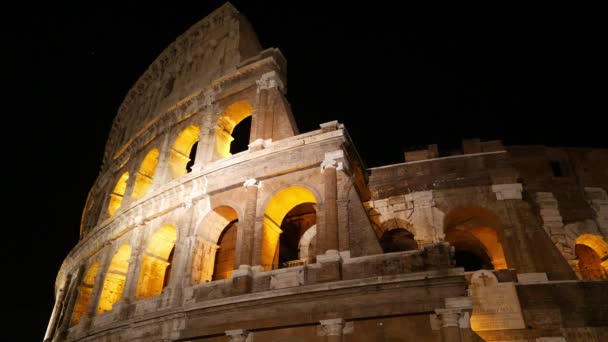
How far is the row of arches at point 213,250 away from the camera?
1193 centimetres

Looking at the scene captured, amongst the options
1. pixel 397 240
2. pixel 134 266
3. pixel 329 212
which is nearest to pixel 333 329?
pixel 329 212

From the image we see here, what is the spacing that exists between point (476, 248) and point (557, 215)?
3.04 m

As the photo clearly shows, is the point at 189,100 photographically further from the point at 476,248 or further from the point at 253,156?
the point at 476,248

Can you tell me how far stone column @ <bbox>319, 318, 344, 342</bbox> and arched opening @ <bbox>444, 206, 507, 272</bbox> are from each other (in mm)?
5445

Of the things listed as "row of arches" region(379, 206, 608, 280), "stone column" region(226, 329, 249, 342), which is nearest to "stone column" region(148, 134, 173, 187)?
"stone column" region(226, 329, 249, 342)

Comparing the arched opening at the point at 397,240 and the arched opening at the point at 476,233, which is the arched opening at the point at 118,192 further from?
the arched opening at the point at 476,233

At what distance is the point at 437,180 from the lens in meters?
13.2

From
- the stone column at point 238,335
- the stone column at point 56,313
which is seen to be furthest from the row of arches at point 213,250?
the stone column at point 56,313

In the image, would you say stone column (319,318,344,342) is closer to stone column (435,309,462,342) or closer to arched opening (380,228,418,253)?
stone column (435,309,462,342)

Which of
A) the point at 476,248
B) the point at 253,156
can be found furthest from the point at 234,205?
the point at 476,248

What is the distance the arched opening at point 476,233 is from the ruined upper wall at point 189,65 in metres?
9.51

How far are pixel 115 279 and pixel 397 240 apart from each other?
9941 millimetres

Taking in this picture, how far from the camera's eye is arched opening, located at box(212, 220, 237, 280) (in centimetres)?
1370

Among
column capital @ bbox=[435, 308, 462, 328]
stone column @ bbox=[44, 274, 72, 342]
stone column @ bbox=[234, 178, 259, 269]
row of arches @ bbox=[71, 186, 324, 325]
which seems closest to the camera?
column capital @ bbox=[435, 308, 462, 328]
